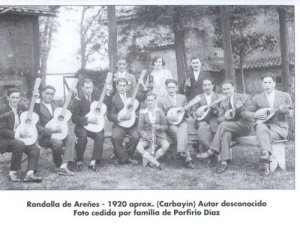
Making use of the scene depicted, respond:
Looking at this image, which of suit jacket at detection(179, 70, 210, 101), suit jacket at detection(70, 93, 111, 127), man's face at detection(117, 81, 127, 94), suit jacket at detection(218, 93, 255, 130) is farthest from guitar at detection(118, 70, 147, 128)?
suit jacket at detection(218, 93, 255, 130)

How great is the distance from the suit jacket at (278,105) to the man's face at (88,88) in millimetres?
2044

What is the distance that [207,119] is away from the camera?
5.16 meters

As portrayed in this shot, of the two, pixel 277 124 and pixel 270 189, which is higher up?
pixel 277 124

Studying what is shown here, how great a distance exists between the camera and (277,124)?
15.9 ft

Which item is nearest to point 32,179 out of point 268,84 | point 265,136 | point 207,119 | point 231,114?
point 207,119

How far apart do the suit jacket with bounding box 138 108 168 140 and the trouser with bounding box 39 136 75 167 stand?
0.87 meters

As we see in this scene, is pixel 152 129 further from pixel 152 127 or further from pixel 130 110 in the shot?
pixel 130 110

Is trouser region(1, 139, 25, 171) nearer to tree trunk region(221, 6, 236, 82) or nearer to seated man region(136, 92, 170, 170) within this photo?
seated man region(136, 92, 170, 170)

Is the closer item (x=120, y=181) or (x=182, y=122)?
(x=120, y=181)

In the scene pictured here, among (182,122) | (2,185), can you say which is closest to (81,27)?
(182,122)

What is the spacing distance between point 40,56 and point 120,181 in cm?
227

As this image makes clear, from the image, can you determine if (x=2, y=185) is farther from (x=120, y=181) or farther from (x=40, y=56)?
(x=40, y=56)

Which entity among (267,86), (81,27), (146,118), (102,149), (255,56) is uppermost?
(81,27)
